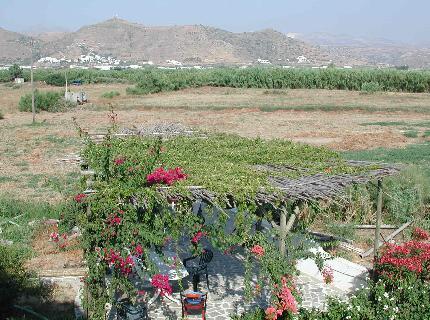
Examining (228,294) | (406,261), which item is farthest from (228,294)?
(406,261)

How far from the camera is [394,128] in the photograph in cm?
3144

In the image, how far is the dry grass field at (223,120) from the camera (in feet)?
68.2

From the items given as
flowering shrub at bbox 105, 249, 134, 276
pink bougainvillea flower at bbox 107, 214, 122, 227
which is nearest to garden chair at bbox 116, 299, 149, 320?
flowering shrub at bbox 105, 249, 134, 276

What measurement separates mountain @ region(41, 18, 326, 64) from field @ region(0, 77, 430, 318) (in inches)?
4247

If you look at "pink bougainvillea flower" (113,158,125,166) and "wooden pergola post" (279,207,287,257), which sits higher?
"pink bougainvillea flower" (113,158,125,166)

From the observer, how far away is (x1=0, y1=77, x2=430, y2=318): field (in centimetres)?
1673

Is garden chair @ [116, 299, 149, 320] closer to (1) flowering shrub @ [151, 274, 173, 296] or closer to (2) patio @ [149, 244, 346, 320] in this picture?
(2) patio @ [149, 244, 346, 320]

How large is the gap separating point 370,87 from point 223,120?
2578cm

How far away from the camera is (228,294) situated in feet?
30.0

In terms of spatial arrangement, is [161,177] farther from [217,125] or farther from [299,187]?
[217,125]

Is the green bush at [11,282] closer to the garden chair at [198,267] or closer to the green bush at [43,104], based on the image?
the garden chair at [198,267]

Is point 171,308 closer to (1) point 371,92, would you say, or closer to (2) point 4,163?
(2) point 4,163

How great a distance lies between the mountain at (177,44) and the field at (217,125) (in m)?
108

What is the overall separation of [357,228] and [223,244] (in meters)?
6.28
